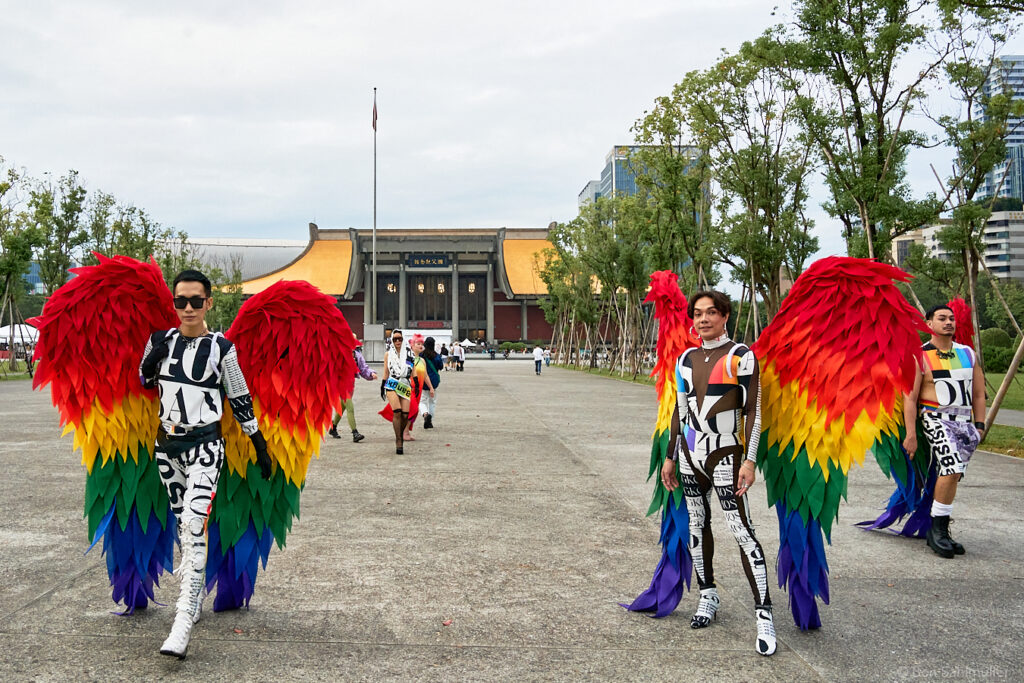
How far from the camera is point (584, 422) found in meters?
14.9

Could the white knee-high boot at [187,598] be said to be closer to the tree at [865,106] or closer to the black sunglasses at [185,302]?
the black sunglasses at [185,302]

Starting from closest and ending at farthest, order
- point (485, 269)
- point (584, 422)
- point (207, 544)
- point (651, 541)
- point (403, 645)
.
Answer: point (403, 645), point (207, 544), point (651, 541), point (584, 422), point (485, 269)

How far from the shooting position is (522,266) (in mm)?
80000

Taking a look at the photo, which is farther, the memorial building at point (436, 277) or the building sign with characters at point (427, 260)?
the building sign with characters at point (427, 260)

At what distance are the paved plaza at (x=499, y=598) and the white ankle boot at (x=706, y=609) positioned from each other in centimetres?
7

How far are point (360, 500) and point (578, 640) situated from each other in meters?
3.84

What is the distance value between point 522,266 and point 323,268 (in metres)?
18.8

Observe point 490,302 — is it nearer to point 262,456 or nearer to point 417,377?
point 417,377

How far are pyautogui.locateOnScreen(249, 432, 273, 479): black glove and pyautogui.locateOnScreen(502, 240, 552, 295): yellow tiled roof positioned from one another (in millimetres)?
73836

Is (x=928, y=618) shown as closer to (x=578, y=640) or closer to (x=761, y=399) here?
(x=761, y=399)

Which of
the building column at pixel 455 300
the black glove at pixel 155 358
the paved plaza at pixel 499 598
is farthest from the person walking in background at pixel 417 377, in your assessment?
the building column at pixel 455 300

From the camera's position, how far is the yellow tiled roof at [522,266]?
78.7 meters

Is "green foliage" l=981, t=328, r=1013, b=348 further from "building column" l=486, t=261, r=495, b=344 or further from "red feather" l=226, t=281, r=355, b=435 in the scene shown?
"building column" l=486, t=261, r=495, b=344

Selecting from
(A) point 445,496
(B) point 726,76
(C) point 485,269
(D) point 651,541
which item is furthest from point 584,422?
(C) point 485,269
